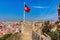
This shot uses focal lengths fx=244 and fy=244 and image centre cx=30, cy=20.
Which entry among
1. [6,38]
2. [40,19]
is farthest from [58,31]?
[6,38]

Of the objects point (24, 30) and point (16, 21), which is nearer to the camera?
point (16, 21)

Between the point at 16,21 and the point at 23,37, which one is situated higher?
the point at 16,21

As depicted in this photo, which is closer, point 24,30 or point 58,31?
point 58,31

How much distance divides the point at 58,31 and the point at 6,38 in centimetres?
123

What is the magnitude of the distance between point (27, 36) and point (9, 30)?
1.44 feet

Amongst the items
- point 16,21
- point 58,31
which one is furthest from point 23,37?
point 58,31

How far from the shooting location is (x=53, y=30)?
17.4 feet

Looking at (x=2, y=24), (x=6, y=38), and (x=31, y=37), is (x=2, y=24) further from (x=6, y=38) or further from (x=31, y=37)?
(x=31, y=37)

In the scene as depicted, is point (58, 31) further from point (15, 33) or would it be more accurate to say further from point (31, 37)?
point (15, 33)

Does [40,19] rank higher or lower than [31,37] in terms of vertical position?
higher

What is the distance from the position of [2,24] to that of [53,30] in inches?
46.2

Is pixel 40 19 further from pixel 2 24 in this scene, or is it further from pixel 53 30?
pixel 2 24

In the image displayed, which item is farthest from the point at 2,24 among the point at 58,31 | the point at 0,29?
the point at 58,31

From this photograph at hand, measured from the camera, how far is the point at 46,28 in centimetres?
539
